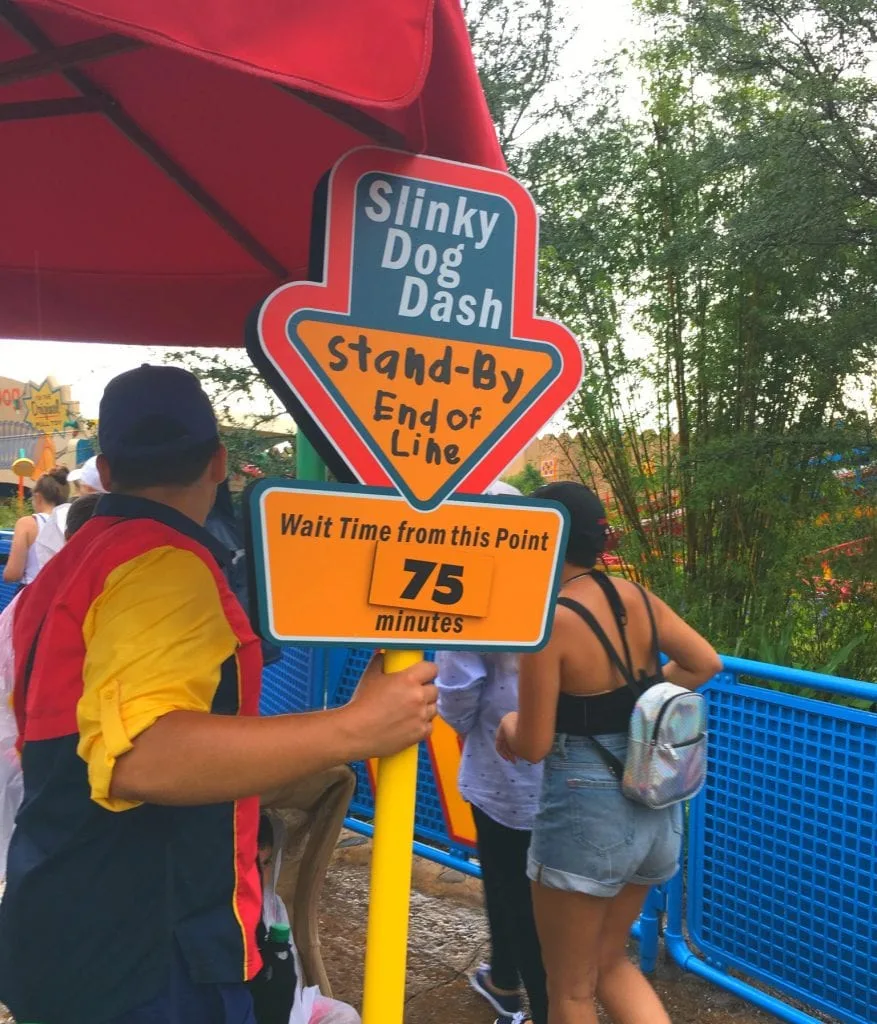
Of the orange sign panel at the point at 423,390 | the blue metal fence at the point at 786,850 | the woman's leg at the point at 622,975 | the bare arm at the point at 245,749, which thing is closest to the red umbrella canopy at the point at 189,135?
the orange sign panel at the point at 423,390

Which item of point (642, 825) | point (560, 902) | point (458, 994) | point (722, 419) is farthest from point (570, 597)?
point (722, 419)

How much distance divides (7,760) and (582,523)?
5.36 ft

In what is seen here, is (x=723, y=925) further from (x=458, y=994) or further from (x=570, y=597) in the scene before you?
(x=570, y=597)

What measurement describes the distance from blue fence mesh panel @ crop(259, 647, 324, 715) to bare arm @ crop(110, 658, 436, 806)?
294 cm

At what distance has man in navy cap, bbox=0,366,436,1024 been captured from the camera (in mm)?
1218

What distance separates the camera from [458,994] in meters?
3.20

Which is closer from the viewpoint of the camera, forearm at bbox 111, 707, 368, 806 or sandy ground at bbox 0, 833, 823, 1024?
forearm at bbox 111, 707, 368, 806

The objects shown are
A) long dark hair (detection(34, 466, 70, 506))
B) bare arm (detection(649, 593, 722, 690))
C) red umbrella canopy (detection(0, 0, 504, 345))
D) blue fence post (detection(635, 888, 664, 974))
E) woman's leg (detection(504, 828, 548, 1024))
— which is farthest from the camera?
long dark hair (detection(34, 466, 70, 506))

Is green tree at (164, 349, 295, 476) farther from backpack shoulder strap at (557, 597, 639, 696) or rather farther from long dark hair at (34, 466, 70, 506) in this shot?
backpack shoulder strap at (557, 597, 639, 696)

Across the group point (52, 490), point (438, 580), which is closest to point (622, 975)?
point (438, 580)

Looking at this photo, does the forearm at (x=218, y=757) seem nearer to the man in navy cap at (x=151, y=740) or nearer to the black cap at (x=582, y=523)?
the man in navy cap at (x=151, y=740)

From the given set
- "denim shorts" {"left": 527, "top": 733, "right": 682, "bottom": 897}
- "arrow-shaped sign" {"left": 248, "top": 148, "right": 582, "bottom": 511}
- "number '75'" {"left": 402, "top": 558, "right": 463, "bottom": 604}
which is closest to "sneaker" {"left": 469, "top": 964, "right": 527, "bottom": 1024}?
"denim shorts" {"left": 527, "top": 733, "right": 682, "bottom": 897}

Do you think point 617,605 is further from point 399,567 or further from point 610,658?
point 399,567

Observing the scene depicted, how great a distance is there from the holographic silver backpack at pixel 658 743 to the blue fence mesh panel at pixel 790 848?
71 centimetres
